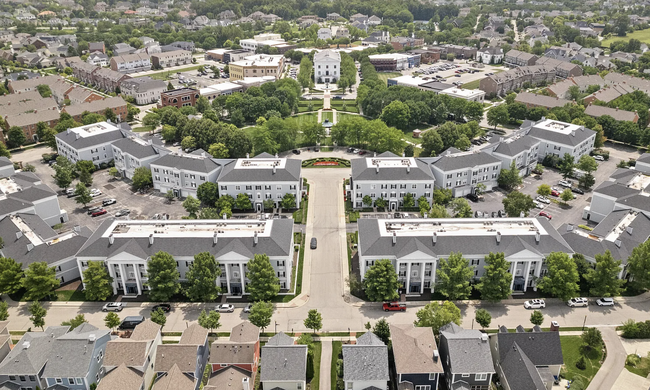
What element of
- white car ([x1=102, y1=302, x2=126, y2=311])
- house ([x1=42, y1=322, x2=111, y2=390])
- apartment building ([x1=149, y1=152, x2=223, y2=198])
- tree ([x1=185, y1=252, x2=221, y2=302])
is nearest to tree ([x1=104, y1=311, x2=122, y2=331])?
house ([x1=42, y1=322, x2=111, y2=390])

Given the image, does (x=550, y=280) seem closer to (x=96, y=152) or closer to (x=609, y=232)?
(x=609, y=232)

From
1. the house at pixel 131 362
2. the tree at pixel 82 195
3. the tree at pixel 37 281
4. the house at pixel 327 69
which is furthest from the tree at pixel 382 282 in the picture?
the house at pixel 327 69

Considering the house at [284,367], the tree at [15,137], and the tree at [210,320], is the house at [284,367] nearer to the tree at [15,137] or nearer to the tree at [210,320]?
the tree at [210,320]

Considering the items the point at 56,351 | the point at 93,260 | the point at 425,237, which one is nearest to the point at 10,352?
the point at 56,351

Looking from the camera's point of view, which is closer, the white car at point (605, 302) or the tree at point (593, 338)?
the tree at point (593, 338)

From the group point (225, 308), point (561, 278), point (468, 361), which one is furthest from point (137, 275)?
point (561, 278)

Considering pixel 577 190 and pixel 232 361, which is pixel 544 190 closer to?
pixel 577 190
